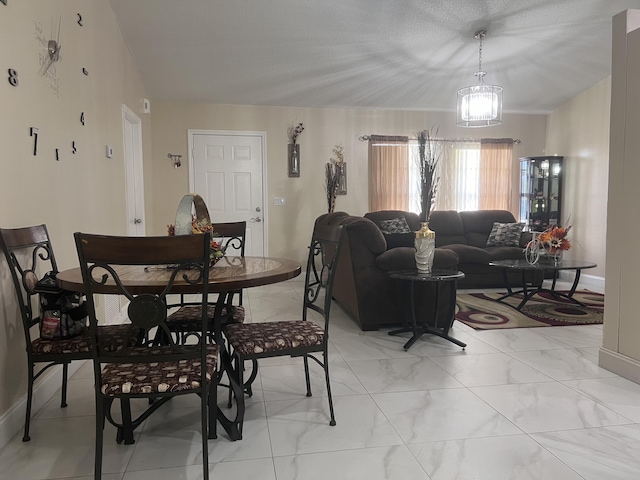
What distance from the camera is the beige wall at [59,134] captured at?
2.03 meters

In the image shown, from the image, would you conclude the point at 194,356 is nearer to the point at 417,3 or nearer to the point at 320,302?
the point at 320,302

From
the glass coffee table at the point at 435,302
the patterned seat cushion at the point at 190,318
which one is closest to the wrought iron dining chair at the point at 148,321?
the patterned seat cushion at the point at 190,318

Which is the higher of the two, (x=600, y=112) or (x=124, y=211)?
(x=600, y=112)

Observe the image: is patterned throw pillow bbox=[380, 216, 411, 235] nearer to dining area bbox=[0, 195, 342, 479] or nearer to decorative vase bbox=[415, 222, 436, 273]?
decorative vase bbox=[415, 222, 436, 273]

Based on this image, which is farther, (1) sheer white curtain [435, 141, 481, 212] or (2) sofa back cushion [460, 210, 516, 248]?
(1) sheer white curtain [435, 141, 481, 212]

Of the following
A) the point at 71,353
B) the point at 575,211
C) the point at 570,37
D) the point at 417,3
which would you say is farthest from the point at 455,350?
the point at 575,211

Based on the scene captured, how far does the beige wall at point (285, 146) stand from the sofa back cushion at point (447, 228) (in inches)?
38.9

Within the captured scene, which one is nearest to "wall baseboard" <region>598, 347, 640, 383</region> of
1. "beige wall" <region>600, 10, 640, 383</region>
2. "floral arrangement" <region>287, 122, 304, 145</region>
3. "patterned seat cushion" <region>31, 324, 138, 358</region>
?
"beige wall" <region>600, 10, 640, 383</region>

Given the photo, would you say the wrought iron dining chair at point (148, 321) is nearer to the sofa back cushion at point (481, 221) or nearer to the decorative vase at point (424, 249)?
the decorative vase at point (424, 249)

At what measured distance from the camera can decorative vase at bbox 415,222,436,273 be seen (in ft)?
10.8

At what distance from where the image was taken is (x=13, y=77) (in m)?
2.07

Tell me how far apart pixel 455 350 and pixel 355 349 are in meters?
0.71

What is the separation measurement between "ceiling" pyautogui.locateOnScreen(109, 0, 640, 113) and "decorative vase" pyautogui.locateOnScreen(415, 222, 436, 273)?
2.09 m

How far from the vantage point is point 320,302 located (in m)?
4.74
